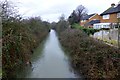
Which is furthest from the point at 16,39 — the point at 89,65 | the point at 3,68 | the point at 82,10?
the point at 82,10

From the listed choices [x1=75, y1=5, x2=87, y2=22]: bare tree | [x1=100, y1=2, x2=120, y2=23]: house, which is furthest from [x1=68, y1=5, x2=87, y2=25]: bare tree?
[x1=100, y1=2, x2=120, y2=23]: house

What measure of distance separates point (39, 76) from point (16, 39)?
3.73 meters

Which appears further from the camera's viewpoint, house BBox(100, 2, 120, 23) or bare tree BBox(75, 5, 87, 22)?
bare tree BBox(75, 5, 87, 22)

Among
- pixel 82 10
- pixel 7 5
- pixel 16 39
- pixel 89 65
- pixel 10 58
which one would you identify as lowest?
pixel 89 65

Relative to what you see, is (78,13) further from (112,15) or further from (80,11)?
(112,15)

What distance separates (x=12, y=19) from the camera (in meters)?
11.8

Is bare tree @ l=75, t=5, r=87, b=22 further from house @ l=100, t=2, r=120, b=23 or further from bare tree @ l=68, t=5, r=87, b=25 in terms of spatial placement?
house @ l=100, t=2, r=120, b=23

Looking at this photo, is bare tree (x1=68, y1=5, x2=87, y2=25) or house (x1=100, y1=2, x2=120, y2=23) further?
bare tree (x1=68, y1=5, x2=87, y2=25)

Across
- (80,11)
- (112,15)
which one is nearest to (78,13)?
(80,11)

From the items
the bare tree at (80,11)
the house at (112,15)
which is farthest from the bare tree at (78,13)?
the house at (112,15)

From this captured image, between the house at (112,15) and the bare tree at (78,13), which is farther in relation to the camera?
the bare tree at (78,13)

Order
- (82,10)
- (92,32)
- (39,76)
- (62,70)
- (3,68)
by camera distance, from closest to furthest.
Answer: (3,68)
(39,76)
(62,70)
(92,32)
(82,10)

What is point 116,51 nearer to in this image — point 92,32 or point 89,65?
point 89,65

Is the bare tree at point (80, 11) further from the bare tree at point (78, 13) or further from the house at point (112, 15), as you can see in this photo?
the house at point (112, 15)
